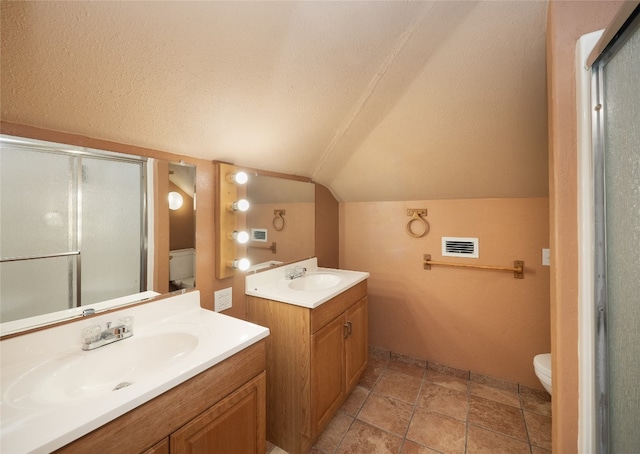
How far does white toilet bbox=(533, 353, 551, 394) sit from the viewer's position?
1.54 meters

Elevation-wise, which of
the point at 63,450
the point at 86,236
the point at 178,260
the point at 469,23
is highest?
the point at 469,23

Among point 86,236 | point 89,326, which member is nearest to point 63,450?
point 89,326

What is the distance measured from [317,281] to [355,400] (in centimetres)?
91

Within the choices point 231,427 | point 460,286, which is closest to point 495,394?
point 460,286

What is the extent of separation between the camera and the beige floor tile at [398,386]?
1983 millimetres

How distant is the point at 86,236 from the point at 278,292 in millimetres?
970

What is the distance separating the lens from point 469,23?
116cm

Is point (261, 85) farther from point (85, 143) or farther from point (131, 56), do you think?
point (85, 143)

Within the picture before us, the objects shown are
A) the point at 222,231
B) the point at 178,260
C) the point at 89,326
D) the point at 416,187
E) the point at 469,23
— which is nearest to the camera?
the point at 89,326

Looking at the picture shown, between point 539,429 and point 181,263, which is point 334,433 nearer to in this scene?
point 539,429

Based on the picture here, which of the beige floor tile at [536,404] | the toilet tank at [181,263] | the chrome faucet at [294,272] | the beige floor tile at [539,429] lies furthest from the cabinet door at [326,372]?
the beige floor tile at [536,404]

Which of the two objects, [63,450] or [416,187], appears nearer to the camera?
[63,450]

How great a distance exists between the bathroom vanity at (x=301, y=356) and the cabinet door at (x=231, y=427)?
1.17ft

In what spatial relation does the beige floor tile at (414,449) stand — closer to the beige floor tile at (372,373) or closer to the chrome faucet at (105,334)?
the beige floor tile at (372,373)
